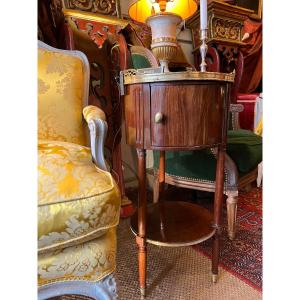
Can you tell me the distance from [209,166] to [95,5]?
1119 millimetres

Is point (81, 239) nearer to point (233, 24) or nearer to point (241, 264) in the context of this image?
point (241, 264)

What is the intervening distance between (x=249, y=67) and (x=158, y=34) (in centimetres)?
201

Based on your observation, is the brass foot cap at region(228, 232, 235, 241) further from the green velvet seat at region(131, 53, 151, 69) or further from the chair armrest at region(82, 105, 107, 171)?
the green velvet seat at region(131, 53, 151, 69)

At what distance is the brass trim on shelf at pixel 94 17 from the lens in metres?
1.49

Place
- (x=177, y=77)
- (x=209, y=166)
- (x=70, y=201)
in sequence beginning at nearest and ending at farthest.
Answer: (x=70, y=201), (x=177, y=77), (x=209, y=166)

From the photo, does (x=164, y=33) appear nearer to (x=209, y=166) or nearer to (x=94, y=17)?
(x=209, y=166)

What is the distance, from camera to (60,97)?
1.02 m

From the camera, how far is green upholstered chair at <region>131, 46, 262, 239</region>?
1.20 meters

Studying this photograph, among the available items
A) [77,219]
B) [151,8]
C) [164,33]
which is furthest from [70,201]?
[151,8]

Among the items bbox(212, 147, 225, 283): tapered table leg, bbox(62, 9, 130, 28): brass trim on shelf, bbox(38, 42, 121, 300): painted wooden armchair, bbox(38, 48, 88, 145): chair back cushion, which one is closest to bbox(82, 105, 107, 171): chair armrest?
bbox(38, 42, 121, 300): painted wooden armchair

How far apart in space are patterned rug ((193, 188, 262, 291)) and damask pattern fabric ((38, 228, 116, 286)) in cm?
57
